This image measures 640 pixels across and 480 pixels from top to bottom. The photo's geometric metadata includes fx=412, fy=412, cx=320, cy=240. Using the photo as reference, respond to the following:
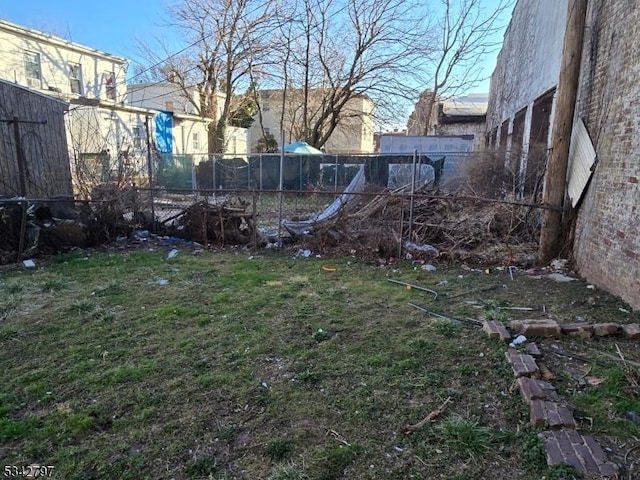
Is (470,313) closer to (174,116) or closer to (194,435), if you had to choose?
(194,435)

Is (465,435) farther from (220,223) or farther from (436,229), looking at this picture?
(220,223)

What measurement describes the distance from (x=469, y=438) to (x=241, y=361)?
180 cm

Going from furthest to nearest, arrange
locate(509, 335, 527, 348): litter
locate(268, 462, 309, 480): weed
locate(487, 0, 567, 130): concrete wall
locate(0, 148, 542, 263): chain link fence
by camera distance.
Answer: locate(487, 0, 567, 130): concrete wall, locate(0, 148, 542, 263): chain link fence, locate(509, 335, 527, 348): litter, locate(268, 462, 309, 480): weed

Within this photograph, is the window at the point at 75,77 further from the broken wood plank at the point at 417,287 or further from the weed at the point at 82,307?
the broken wood plank at the point at 417,287

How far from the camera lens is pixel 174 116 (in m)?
21.1

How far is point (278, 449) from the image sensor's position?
2.33 m

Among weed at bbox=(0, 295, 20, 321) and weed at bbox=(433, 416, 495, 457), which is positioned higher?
weed at bbox=(433, 416, 495, 457)

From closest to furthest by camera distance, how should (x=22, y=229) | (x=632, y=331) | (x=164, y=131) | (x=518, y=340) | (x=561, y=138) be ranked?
(x=518, y=340)
(x=632, y=331)
(x=561, y=138)
(x=22, y=229)
(x=164, y=131)

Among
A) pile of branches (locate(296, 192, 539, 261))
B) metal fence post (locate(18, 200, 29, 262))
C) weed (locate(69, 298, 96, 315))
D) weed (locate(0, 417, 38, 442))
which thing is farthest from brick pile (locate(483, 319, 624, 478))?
metal fence post (locate(18, 200, 29, 262))

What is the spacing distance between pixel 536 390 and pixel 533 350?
2.39 feet

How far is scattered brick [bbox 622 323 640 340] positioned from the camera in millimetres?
3734

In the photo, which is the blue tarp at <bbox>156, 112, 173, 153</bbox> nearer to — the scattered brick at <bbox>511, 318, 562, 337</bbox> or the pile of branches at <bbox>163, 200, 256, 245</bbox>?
the pile of branches at <bbox>163, 200, 256, 245</bbox>

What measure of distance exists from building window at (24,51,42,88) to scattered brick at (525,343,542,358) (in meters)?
19.8

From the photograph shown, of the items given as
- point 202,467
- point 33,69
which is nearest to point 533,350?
point 202,467
